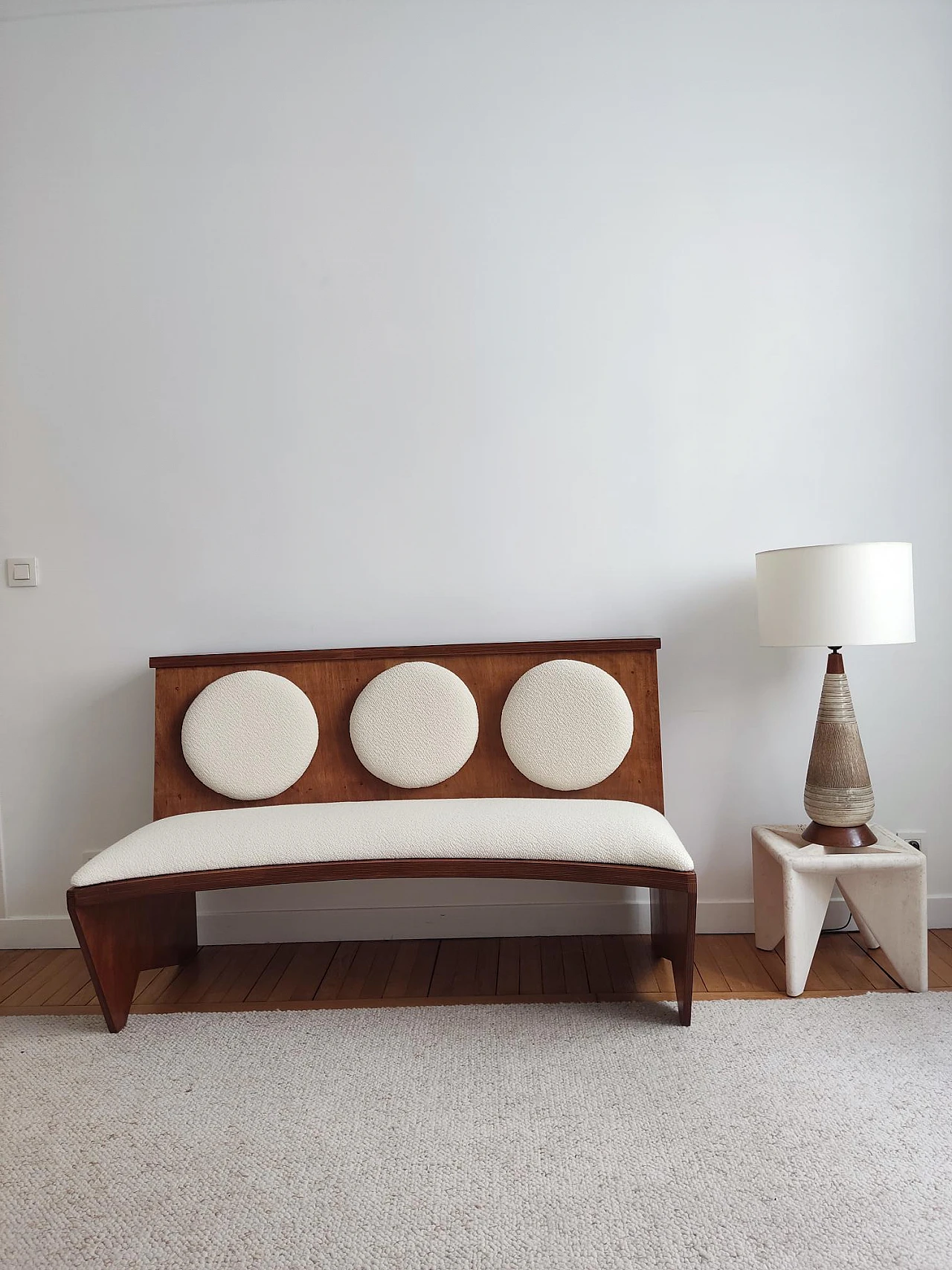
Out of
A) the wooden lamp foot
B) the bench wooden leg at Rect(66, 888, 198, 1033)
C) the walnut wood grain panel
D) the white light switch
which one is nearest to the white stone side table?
the wooden lamp foot

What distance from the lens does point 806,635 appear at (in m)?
2.26

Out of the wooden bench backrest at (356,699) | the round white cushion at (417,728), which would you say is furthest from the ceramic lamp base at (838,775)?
the round white cushion at (417,728)

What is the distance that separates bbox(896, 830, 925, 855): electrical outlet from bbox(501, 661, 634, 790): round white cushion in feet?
2.96

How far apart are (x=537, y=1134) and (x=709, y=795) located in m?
1.27

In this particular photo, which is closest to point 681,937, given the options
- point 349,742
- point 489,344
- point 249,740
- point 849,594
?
point 849,594

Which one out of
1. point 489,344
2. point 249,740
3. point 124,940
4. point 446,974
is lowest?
point 446,974

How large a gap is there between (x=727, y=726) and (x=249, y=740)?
1.39 metres

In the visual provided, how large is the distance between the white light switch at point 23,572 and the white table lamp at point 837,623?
83.4 inches

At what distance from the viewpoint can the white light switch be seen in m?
2.77

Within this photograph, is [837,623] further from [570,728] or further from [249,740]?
[249,740]

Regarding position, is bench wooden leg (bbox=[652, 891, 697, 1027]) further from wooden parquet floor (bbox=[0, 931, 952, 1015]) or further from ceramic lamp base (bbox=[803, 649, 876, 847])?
→ ceramic lamp base (bbox=[803, 649, 876, 847])

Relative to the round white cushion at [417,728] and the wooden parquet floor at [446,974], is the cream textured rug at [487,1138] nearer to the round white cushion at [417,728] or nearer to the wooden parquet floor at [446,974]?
the wooden parquet floor at [446,974]

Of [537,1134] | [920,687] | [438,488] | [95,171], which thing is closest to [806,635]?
[920,687]

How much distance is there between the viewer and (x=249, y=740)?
2.55 metres
